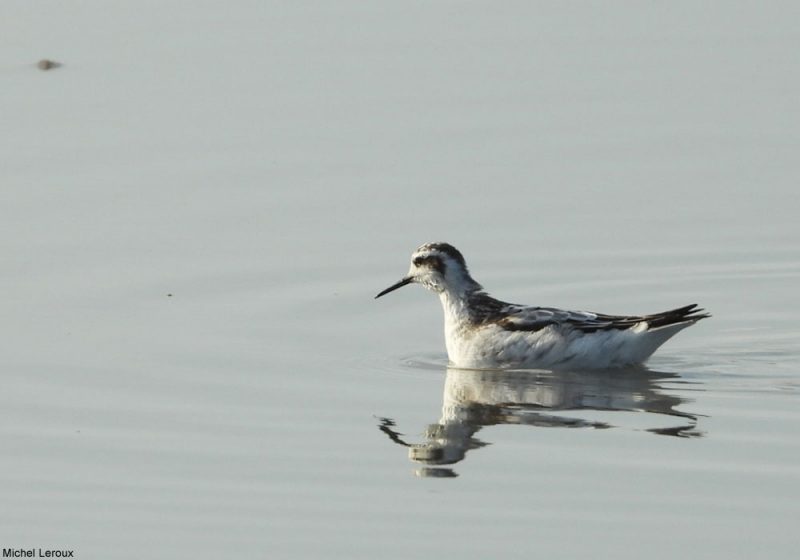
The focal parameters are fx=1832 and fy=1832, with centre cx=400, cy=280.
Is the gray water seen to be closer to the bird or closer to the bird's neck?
the bird

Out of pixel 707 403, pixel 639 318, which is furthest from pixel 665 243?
pixel 707 403

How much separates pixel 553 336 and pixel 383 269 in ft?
9.44

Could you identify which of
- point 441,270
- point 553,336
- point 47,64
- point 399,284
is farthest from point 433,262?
point 47,64

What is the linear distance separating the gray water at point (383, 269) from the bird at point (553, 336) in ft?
0.97

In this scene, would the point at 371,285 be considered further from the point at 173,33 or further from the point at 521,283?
the point at 173,33

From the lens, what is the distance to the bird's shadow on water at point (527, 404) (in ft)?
47.2

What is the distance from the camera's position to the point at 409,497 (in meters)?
12.8

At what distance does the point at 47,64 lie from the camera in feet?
84.5

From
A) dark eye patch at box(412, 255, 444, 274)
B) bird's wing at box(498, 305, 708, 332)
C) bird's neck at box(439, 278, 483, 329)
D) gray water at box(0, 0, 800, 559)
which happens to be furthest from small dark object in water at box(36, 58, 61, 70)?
bird's wing at box(498, 305, 708, 332)

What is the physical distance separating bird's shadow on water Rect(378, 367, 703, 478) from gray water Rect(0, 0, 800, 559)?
6 centimetres

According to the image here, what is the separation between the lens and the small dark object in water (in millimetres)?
25703

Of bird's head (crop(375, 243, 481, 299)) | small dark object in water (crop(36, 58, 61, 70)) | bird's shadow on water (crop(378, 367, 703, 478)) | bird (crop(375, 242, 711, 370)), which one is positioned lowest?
bird's shadow on water (crop(378, 367, 703, 478))

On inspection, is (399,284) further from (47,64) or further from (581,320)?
Result: (47,64)

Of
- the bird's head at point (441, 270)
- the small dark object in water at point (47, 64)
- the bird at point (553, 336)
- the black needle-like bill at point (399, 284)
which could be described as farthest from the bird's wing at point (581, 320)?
the small dark object in water at point (47, 64)
